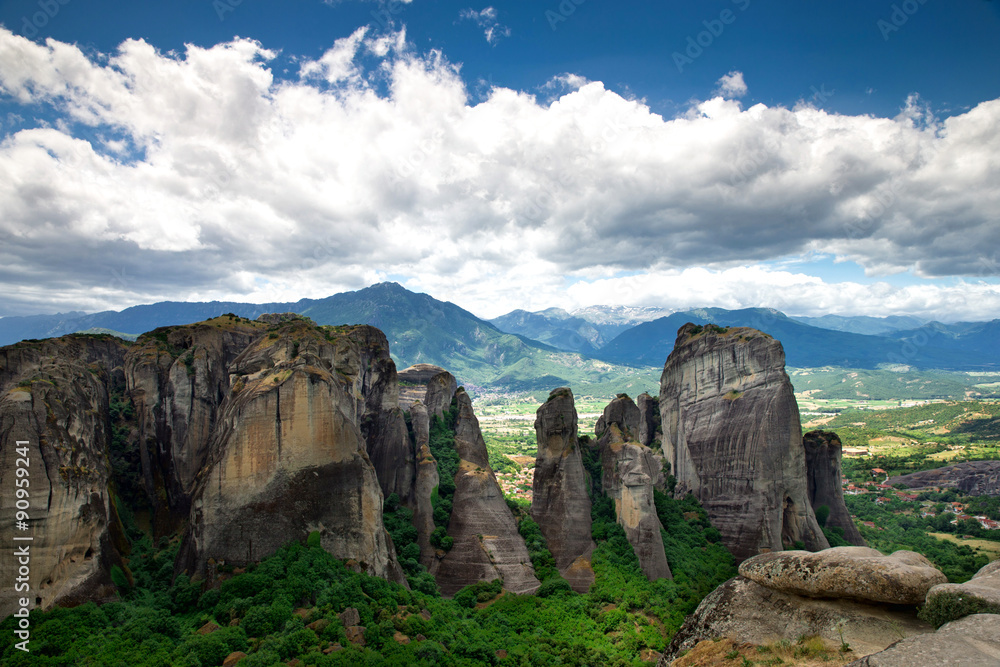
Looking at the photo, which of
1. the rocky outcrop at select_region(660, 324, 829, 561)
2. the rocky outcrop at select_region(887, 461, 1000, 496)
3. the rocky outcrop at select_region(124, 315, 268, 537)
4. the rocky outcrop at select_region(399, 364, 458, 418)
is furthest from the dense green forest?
the rocky outcrop at select_region(887, 461, 1000, 496)

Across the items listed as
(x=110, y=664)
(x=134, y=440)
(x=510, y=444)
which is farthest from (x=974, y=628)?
(x=510, y=444)

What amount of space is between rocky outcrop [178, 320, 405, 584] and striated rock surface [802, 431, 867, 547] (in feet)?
149

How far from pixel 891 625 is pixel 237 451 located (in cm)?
2990

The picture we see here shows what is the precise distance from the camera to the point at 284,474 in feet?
95.7

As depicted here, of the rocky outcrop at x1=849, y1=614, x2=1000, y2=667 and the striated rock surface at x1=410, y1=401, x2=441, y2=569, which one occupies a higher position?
the rocky outcrop at x1=849, y1=614, x2=1000, y2=667

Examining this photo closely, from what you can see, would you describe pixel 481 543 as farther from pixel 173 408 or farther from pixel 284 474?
pixel 173 408

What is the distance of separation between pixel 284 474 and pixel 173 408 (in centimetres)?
1347

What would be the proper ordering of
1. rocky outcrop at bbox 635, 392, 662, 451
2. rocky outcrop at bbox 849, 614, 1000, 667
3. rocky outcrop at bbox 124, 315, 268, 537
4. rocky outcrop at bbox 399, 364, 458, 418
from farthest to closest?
rocky outcrop at bbox 635, 392, 662, 451
rocky outcrop at bbox 399, 364, 458, 418
rocky outcrop at bbox 124, 315, 268, 537
rocky outcrop at bbox 849, 614, 1000, 667

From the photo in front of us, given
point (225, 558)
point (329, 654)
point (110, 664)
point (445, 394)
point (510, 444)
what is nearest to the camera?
point (110, 664)

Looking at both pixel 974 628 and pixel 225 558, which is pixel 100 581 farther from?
pixel 974 628

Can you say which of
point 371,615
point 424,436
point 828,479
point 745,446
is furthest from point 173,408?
point 828,479

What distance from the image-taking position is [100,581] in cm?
2556

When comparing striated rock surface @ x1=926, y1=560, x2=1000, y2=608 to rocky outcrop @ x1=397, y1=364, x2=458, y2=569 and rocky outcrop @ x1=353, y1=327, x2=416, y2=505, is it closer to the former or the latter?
rocky outcrop @ x1=397, y1=364, x2=458, y2=569

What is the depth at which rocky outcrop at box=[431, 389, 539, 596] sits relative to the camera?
131 ft
